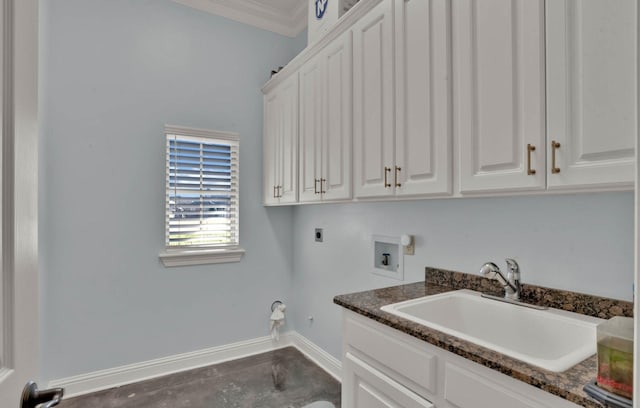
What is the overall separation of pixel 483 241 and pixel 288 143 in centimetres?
161

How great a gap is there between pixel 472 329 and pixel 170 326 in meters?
2.32

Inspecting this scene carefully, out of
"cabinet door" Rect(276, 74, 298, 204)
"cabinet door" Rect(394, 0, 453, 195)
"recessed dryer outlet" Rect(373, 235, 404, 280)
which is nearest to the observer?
"cabinet door" Rect(394, 0, 453, 195)

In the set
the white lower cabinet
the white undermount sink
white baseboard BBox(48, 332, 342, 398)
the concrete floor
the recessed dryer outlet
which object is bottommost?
the concrete floor

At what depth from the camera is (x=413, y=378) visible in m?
1.20

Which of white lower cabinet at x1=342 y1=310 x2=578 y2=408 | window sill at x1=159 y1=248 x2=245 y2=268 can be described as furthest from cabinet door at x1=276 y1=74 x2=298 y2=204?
white lower cabinet at x1=342 y1=310 x2=578 y2=408

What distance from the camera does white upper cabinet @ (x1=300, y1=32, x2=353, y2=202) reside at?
6.39 feet

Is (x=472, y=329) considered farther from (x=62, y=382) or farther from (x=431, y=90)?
(x=62, y=382)

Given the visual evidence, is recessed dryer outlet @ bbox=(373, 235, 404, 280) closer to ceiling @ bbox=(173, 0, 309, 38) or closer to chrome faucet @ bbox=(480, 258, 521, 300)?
chrome faucet @ bbox=(480, 258, 521, 300)

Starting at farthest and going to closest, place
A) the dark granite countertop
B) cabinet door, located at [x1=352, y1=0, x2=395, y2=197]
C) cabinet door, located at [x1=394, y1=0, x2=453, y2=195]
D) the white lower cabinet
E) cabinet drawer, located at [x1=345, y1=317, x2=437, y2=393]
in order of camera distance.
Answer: cabinet door, located at [x1=352, y1=0, x2=395, y2=197] < cabinet door, located at [x1=394, y1=0, x2=453, y2=195] < cabinet drawer, located at [x1=345, y1=317, x2=437, y2=393] < the white lower cabinet < the dark granite countertop

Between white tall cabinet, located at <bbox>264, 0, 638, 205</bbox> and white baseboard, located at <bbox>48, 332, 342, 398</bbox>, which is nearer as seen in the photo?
white tall cabinet, located at <bbox>264, 0, 638, 205</bbox>

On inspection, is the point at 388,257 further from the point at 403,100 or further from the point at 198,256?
the point at 198,256

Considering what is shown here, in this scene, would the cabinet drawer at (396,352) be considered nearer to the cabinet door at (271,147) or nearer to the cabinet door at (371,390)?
the cabinet door at (371,390)

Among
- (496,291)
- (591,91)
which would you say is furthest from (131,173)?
(591,91)

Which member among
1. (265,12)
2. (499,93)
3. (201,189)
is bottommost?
(201,189)
